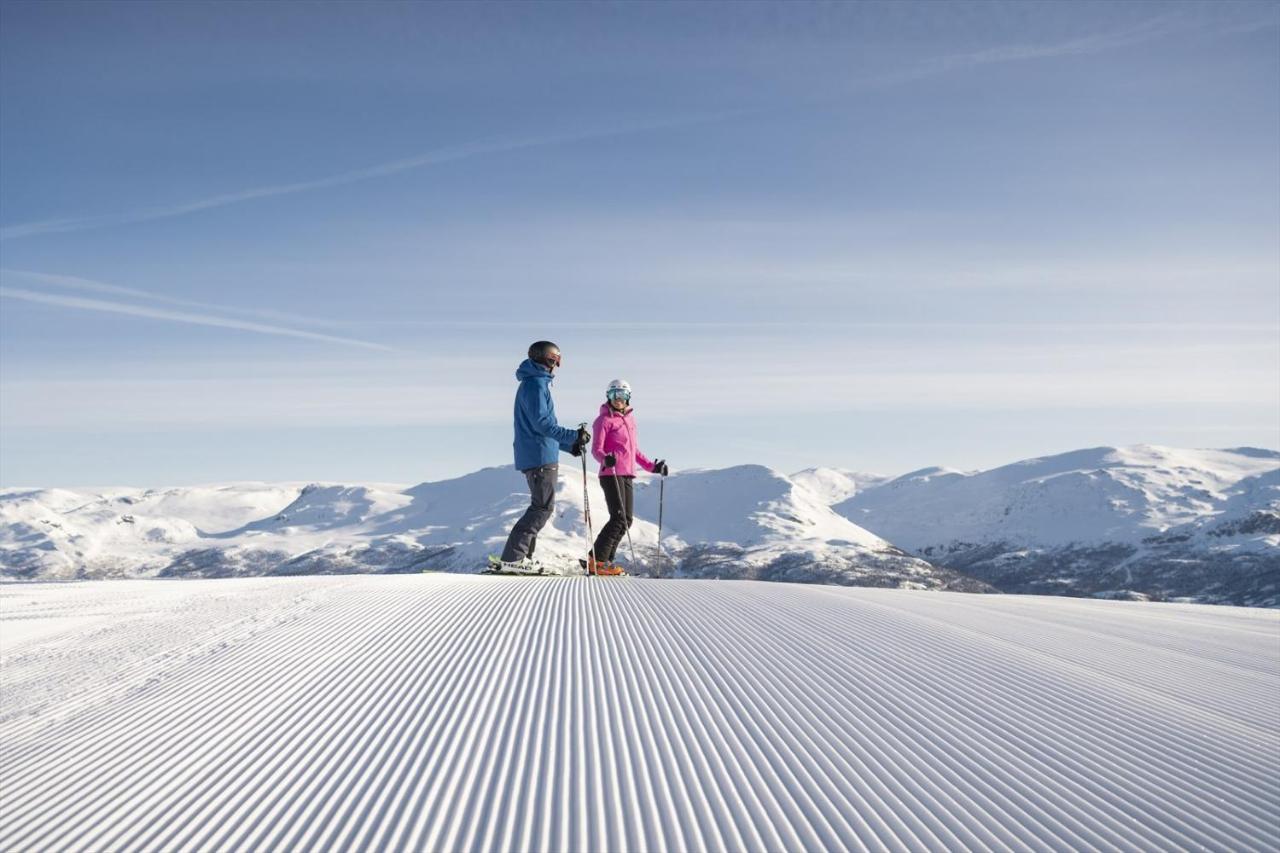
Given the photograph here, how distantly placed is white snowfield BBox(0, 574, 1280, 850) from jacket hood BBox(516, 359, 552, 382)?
4.92 meters

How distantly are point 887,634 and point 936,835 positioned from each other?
4.48 metres

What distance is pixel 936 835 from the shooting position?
4254mm

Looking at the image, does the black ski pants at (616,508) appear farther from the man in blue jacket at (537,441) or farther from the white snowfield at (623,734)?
the white snowfield at (623,734)

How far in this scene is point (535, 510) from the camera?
13.7 metres

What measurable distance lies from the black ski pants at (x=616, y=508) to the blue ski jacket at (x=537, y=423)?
4.08 feet

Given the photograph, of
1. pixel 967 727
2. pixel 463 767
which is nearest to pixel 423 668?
pixel 463 767

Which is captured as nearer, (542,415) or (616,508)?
(542,415)

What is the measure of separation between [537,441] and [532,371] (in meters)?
1.07

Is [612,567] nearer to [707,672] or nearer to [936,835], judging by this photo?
[707,672]

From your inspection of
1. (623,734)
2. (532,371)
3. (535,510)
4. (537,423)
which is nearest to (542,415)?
(537,423)

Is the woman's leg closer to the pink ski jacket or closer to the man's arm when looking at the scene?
the pink ski jacket

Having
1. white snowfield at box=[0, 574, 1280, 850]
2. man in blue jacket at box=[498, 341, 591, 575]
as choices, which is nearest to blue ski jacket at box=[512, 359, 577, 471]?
man in blue jacket at box=[498, 341, 591, 575]

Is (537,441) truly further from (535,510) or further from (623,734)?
(623,734)

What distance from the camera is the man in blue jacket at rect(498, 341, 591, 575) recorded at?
44.5 ft
